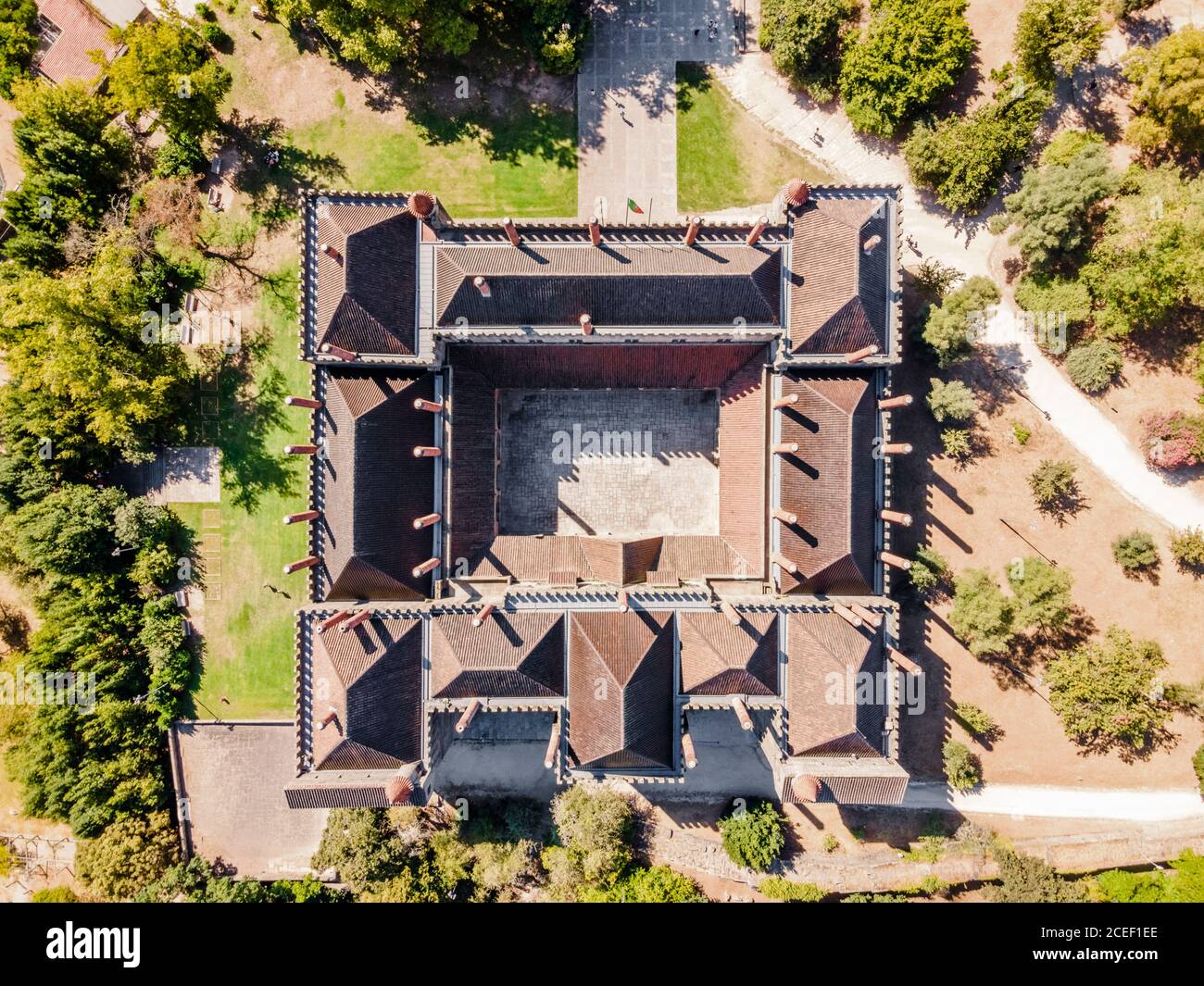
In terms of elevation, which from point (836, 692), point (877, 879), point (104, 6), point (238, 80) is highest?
point (104, 6)

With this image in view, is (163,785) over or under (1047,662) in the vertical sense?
under

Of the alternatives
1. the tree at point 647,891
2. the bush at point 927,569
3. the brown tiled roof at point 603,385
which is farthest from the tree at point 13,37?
the bush at point 927,569

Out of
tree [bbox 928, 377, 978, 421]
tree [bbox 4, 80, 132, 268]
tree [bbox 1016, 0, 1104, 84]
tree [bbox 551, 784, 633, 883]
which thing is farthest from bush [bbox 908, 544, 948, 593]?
tree [bbox 4, 80, 132, 268]

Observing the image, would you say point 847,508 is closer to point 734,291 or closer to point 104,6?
point 734,291

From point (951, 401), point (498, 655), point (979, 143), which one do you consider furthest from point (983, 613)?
point (498, 655)

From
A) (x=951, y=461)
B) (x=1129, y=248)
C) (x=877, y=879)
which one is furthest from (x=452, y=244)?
(x=877, y=879)

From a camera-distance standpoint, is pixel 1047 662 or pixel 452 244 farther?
pixel 1047 662
